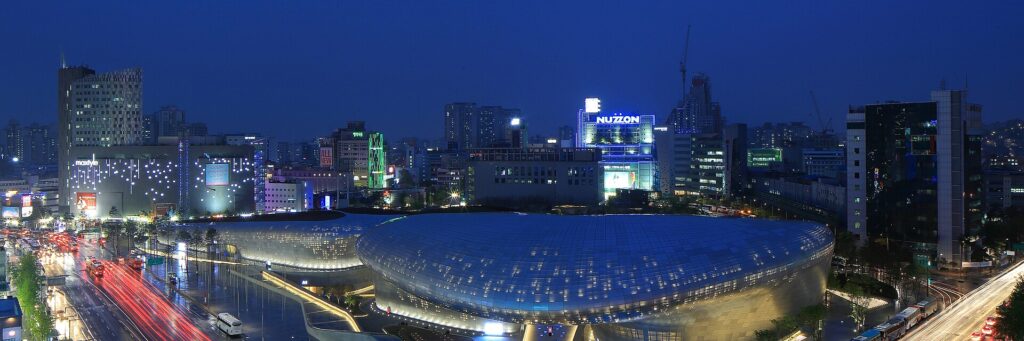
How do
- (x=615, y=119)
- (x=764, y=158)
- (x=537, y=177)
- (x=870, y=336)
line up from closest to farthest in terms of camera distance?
(x=870, y=336) → (x=537, y=177) → (x=615, y=119) → (x=764, y=158)

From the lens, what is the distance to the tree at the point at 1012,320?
3403cm

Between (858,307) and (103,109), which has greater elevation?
(103,109)

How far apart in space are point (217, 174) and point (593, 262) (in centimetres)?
9008

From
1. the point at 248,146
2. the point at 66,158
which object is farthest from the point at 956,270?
the point at 66,158

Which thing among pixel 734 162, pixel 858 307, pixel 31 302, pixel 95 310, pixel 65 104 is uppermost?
pixel 65 104

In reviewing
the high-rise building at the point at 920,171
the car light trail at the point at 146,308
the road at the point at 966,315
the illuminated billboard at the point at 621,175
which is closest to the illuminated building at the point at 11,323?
the car light trail at the point at 146,308

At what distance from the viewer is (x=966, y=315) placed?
4353 centimetres

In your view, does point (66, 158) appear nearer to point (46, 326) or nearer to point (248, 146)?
point (248, 146)

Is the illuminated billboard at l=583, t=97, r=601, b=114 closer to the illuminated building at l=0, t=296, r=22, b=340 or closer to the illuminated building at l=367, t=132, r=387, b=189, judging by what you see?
the illuminated building at l=367, t=132, r=387, b=189

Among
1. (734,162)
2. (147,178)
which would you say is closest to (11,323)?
(147,178)

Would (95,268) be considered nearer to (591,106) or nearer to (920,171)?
(920,171)

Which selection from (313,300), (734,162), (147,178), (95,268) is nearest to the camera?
(313,300)

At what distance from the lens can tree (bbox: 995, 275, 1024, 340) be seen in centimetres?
3403

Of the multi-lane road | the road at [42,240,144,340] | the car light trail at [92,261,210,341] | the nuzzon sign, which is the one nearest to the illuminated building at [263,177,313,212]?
the nuzzon sign
